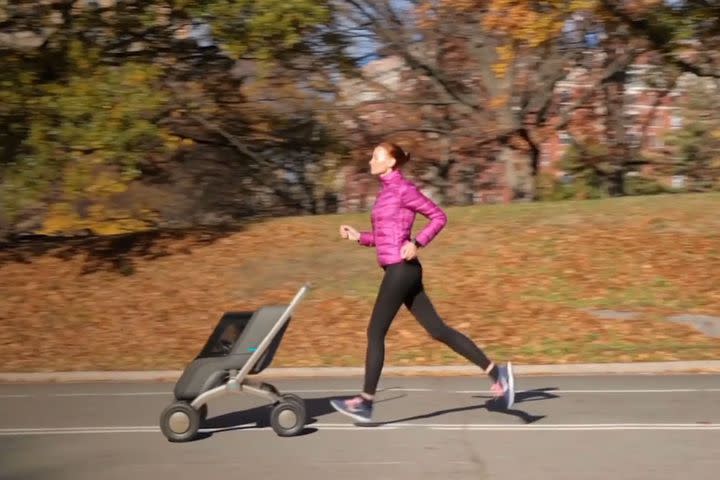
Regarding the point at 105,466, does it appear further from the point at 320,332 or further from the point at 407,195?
the point at 320,332

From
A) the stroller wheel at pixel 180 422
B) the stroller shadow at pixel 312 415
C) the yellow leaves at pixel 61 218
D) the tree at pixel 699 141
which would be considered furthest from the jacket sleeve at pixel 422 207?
the tree at pixel 699 141

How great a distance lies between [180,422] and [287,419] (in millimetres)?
674

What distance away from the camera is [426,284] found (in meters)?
14.4

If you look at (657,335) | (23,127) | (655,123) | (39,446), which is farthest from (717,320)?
(655,123)

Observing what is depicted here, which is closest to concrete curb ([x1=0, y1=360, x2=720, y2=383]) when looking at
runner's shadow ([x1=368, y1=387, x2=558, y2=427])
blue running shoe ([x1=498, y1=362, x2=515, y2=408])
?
runner's shadow ([x1=368, y1=387, x2=558, y2=427])

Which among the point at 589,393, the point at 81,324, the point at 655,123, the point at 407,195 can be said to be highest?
the point at 407,195

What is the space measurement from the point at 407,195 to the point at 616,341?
206 inches

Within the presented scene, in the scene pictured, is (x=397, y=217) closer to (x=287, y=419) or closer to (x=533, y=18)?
(x=287, y=419)

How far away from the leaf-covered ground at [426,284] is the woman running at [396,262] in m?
3.81

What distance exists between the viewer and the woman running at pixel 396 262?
7.37 metres

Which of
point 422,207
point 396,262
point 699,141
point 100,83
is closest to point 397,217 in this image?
point 422,207

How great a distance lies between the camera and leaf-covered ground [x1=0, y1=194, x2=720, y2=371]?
12055 millimetres

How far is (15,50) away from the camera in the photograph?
16344mm

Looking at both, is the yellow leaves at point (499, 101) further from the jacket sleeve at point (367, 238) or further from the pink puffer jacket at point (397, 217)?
the pink puffer jacket at point (397, 217)
